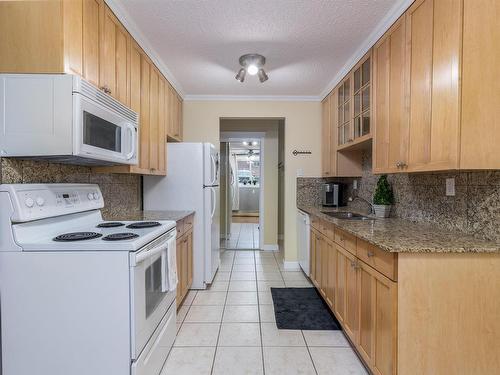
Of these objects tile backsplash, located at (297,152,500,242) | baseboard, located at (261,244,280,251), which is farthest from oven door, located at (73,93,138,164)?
baseboard, located at (261,244,280,251)

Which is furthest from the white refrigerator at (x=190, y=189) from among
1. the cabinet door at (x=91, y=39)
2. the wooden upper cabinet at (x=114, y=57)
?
the cabinet door at (x=91, y=39)

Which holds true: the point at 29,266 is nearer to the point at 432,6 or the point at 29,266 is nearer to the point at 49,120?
the point at 49,120

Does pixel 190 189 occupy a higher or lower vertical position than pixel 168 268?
higher

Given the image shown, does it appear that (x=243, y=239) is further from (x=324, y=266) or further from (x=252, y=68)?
(x=252, y=68)

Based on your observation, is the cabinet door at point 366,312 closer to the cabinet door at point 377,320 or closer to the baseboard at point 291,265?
the cabinet door at point 377,320

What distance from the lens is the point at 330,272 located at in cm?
252

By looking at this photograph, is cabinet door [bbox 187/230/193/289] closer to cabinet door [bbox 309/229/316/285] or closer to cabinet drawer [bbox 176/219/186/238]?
cabinet drawer [bbox 176/219/186/238]

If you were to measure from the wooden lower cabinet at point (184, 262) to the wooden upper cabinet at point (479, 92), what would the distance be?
2.22m

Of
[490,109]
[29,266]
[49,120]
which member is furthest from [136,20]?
[490,109]

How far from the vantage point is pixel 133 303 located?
1.39 m

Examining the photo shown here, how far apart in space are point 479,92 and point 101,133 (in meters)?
2.04

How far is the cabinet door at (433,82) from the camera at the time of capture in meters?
1.43

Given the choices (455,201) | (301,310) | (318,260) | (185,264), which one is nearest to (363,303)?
(455,201)

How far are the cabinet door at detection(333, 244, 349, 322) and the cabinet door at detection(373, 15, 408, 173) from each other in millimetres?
753
